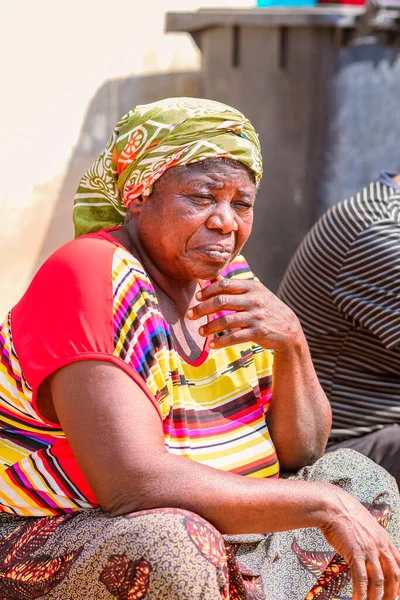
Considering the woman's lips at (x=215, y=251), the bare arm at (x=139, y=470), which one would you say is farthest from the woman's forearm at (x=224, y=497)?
the woman's lips at (x=215, y=251)

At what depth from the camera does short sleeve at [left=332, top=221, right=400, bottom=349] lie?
3.49m

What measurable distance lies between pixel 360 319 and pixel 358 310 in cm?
3

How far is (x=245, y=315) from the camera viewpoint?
2582 millimetres

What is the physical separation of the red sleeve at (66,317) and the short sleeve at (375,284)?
135 cm

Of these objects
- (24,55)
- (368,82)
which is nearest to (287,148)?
(368,82)

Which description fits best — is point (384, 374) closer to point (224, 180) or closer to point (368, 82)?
point (224, 180)

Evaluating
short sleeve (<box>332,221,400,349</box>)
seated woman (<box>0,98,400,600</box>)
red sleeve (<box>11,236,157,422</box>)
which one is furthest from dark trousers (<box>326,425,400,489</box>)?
red sleeve (<box>11,236,157,422</box>)

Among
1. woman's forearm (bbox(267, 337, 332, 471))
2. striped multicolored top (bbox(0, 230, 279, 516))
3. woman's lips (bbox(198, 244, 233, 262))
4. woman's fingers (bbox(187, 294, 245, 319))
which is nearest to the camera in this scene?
striped multicolored top (bbox(0, 230, 279, 516))

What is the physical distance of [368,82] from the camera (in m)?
4.95

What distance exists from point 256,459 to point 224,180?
80 cm

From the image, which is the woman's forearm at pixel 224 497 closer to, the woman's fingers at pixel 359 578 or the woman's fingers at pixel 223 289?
the woman's fingers at pixel 359 578

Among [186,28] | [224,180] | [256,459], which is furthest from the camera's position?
[186,28]

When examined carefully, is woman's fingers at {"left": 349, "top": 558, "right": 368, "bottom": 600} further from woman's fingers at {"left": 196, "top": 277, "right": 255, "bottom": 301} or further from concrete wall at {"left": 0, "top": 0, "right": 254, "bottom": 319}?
concrete wall at {"left": 0, "top": 0, "right": 254, "bottom": 319}

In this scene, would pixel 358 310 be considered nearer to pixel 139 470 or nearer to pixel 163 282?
pixel 163 282
